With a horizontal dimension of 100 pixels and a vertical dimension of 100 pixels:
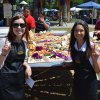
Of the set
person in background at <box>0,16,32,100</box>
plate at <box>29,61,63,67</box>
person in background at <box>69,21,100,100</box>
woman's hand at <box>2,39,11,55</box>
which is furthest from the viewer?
plate at <box>29,61,63,67</box>

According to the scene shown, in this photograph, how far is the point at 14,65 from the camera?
13.6 feet

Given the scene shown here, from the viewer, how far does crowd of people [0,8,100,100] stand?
413cm

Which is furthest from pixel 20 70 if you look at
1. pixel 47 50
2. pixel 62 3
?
pixel 62 3

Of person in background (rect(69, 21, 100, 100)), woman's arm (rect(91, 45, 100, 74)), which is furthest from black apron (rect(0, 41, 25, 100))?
woman's arm (rect(91, 45, 100, 74))

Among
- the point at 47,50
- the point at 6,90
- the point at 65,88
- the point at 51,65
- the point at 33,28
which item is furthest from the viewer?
the point at 33,28

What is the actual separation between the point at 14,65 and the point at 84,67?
2.59ft

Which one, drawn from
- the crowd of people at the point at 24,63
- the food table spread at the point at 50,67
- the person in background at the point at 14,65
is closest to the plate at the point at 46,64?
the food table spread at the point at 50,67

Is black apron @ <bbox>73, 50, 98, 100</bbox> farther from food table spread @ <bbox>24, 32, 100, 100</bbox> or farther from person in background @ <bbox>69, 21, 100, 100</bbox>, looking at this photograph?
food table spread @ <bbox>24, 32, 100, 100</bbox>

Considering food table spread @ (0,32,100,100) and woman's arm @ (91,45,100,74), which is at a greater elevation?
woman's arm @ (91,45,100,74)

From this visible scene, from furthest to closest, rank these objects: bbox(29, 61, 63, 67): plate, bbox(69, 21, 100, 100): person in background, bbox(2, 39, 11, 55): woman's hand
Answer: bbox(29, 61, 63, 67): plate, bbox(69, 21, 100, 100): person in background, bbox(2, 39, 11, 55): woman's hand

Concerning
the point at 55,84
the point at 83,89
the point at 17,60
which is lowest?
the point at 55,84

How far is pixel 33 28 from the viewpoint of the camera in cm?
1235

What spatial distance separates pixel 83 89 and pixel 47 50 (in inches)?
85.8

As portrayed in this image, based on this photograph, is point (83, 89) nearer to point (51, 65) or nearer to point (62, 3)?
point (51, 65)
